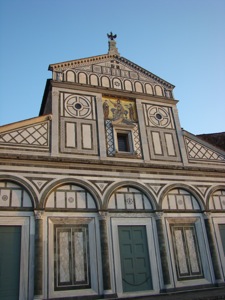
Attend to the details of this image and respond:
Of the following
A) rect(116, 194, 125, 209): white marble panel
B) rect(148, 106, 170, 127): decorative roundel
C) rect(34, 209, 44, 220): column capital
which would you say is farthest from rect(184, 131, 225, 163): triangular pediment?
rect(34, 209, 44, 220): column capital

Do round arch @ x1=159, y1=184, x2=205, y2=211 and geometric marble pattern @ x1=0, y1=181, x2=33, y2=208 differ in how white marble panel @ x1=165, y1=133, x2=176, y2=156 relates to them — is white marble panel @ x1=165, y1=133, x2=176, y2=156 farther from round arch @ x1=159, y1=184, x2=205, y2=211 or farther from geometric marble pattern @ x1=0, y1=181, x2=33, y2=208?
geometric marble pattern @ x1=0, y1=181, x2=33, y2=208

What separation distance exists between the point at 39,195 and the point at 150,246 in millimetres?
5092

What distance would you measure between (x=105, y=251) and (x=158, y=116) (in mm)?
7818

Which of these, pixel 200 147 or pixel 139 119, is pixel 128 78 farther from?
pixel 200 147

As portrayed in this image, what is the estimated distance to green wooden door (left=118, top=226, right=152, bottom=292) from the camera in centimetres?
1196

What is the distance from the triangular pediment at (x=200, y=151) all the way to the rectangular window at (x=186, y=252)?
12.5 ft

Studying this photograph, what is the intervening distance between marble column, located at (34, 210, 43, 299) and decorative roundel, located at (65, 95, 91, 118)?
514cm

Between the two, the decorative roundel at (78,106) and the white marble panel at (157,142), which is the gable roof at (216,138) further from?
the decorative roundel at (78,106)

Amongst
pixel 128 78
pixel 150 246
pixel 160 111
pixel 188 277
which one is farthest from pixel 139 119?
pixel 188 277

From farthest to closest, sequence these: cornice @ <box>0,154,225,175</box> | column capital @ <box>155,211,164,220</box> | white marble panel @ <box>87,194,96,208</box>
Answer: column capital @ <box>155,211,164,220</box>, white marble panel @ <box>87,194,96,208</box>, cornice @ <box>0,154,225,175</box>

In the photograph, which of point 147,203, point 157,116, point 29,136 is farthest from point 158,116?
point 29,136

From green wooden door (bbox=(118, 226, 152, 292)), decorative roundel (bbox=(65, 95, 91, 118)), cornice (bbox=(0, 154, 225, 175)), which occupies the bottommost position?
green wooden door (bbox=(118, 226, 152, 292))

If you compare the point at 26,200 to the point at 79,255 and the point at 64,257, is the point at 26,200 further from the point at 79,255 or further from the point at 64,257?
the point at 79,255

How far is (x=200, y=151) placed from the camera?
1622cm
